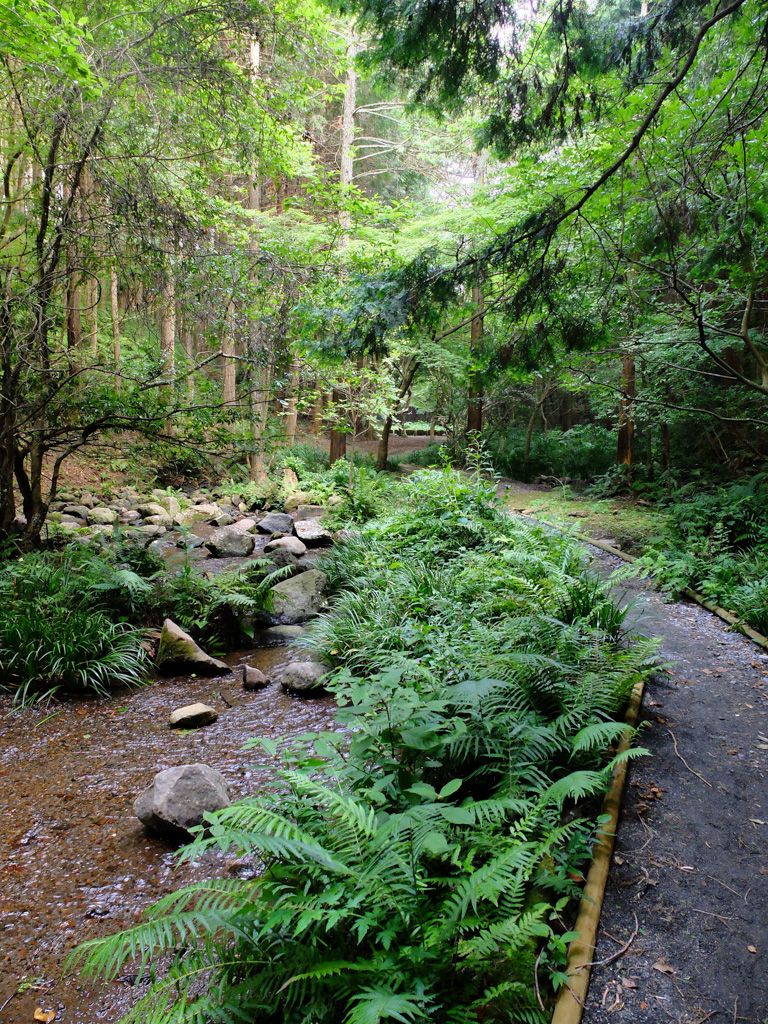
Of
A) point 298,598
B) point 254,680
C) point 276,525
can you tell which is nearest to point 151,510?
point 276,525

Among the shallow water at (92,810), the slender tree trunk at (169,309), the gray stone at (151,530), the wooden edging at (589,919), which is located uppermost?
the slender tree trunk at (169,309)

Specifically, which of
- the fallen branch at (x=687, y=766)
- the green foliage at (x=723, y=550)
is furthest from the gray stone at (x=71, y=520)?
the fallen branch at (x=687, y=766)

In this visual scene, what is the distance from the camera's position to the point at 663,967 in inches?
88.4

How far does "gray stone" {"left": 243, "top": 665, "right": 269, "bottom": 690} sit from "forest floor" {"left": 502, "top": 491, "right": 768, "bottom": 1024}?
136 inches

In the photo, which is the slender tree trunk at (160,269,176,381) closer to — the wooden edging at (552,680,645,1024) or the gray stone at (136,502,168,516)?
the gray stone at (136,502,168,516)

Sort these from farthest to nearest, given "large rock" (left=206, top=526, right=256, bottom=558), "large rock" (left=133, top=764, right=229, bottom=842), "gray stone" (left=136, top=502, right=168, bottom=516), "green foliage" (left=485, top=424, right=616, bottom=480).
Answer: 1. "green foliage" (left=485, top=424, right=616, bottom=480)
2. "gray stone" (left=136, top=502, right=168, bottom=516)
3. "large rock" (left=206, top=526, right=256, bottom=558)
4. "large rock" (left=133, top=764, right=229, bottom=842)

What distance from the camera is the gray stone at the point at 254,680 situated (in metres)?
5.52

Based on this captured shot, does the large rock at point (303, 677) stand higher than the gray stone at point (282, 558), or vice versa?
the gray stone at point (282, 558)

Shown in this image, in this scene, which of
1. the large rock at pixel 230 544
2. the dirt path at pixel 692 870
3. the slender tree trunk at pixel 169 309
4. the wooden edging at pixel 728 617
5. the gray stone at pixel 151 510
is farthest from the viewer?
the gray stone at pixel 151 510

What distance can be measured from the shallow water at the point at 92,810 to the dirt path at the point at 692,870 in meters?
1.77

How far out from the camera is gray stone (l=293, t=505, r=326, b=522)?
12.4 m

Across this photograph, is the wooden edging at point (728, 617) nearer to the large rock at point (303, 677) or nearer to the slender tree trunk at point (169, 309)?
the large rock at point (303, 677)

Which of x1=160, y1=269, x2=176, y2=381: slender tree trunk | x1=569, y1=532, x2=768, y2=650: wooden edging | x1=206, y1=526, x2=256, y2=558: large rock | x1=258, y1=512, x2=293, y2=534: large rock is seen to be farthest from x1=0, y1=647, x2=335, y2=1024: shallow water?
x1=258, y1=512, x2=293, y2=534: large rock

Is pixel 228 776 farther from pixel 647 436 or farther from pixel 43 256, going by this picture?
pixel 647 436
